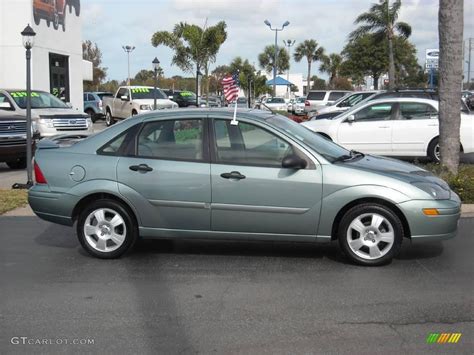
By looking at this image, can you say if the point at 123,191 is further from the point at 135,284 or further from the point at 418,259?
the point at 418,259

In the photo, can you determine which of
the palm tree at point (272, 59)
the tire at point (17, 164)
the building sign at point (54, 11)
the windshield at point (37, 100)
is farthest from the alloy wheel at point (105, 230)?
the palm tree at point (272, 59)

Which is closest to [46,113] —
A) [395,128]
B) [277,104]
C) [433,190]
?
[395,128]

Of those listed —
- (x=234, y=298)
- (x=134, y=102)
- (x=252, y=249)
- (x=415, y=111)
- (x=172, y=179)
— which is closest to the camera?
(x=234, y=298)

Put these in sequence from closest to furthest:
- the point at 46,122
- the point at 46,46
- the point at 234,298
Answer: the point at 234,298 → the point at 46,122 → the point at 46,46

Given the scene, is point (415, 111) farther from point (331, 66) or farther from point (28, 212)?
point (331, 66)

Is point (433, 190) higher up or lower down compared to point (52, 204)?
higher up

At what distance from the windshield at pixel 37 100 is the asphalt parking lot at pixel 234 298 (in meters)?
10.2

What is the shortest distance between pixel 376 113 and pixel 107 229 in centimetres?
869

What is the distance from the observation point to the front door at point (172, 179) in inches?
232

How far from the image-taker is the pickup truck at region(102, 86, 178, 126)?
26250mm

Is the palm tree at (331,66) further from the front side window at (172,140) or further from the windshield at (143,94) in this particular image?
the front side window at (172,140)

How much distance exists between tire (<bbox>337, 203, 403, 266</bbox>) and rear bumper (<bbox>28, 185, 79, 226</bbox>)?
2834mm

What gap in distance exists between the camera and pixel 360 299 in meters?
4.94

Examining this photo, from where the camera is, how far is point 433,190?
5754 mm
